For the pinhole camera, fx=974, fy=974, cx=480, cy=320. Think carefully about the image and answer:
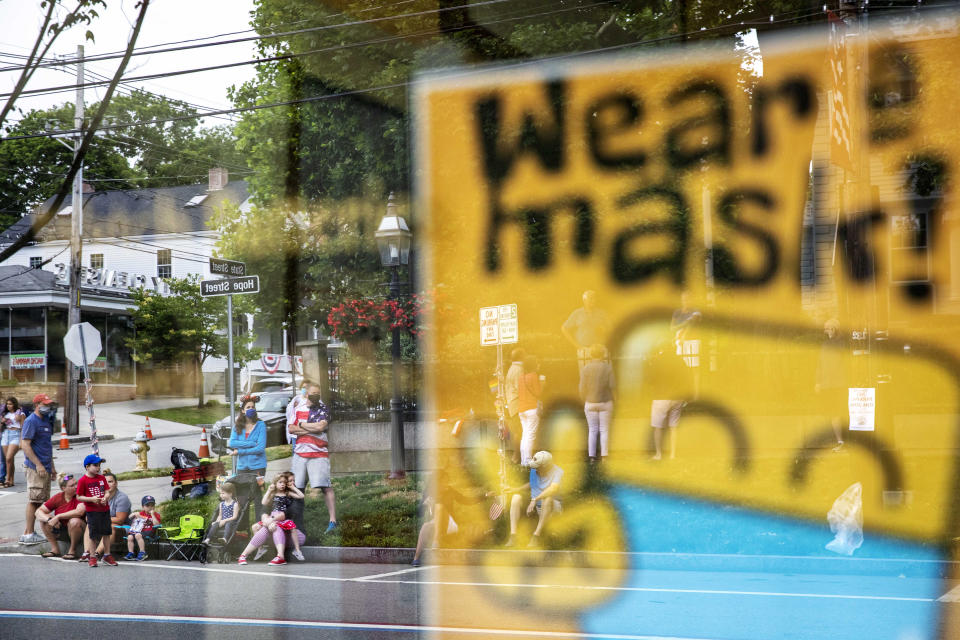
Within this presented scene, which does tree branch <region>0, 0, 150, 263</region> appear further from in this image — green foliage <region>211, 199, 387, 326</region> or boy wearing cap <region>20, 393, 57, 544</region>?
green foliage <region>211, 199, 387, 326</region>

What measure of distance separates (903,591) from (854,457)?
6.12 feet

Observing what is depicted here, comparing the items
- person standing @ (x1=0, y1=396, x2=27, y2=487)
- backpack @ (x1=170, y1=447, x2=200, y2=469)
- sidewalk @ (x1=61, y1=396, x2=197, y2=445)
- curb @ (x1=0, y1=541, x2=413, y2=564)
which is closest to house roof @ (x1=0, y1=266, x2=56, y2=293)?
sidewalk @ (x1=61, y1=396, x2=197, y2=445)

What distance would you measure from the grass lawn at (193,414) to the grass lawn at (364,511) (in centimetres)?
717

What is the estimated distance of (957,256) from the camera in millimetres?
20125

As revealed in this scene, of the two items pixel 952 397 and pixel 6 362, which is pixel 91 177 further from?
pixel 952 397

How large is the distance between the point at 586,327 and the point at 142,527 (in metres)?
6.12

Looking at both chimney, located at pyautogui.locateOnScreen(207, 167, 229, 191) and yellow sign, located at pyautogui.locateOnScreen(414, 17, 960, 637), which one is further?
chimney, located at pyautogui.locateOnScreen(207, 167, 229, 191)

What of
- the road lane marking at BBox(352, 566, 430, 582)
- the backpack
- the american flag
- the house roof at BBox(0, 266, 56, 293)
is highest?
the american flag

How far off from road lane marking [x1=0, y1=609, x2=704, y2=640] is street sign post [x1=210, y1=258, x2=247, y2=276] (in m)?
5.00

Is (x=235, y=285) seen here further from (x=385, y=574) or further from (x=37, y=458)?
(x=385, y=574)

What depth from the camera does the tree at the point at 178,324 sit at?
1712 cm

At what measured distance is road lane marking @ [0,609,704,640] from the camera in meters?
6.75

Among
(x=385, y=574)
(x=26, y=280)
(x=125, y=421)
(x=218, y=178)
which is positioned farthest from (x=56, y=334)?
(x=385, y=574)

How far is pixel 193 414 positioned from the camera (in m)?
21.4
